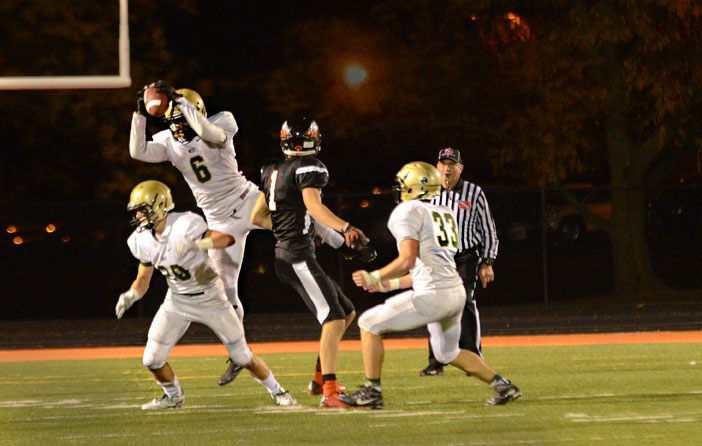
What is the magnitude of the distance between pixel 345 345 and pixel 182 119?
586 cm

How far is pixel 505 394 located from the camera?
315 inches

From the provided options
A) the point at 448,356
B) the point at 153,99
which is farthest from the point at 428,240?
the point at 153,99

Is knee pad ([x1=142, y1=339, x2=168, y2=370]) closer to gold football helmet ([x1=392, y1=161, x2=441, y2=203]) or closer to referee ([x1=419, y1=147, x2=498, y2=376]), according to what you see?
gold football helmet ([x1=392, y1=161, x2=441, y2=203])

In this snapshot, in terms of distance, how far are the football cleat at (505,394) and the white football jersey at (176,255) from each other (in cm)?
203

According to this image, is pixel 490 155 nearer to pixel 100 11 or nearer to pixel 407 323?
pixel 100 11

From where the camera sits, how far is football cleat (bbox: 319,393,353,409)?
26.6 feet

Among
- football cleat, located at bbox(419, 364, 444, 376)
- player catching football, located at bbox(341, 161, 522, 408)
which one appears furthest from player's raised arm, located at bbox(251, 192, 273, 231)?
football cleat, located at bbox(419, 364, 444, 376)

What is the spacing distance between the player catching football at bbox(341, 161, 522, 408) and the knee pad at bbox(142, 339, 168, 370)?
1234mm

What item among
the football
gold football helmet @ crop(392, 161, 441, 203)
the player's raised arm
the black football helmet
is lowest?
the player's raised arm

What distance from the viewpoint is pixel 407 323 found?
7.87 metres

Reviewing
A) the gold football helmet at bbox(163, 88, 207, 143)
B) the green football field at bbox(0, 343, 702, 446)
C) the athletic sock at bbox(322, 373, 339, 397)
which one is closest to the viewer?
the green football field at bbox(0, 343, 702, 446)

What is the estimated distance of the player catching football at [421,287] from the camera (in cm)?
775

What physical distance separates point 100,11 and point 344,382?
6.37m

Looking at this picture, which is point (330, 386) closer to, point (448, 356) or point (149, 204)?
point (448, 356)
